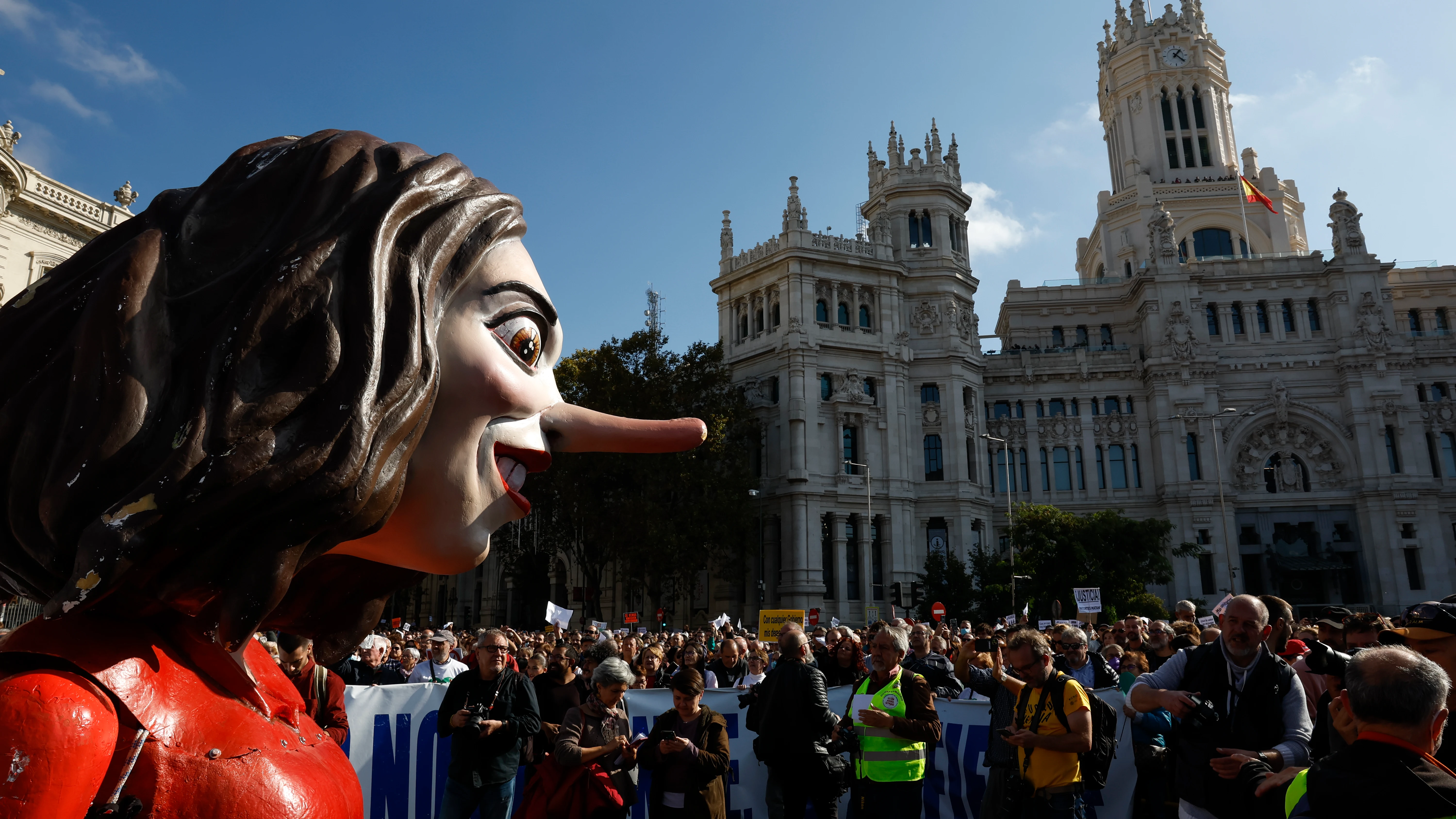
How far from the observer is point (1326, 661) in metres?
4.85

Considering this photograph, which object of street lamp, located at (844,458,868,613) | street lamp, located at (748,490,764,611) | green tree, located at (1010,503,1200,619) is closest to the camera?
green tree, located at (1010,503,1200,619)

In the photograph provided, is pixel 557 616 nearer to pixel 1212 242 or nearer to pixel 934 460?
pixel 934 460

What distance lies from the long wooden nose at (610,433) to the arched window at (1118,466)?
4941cm

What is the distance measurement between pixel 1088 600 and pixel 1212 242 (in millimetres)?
42031

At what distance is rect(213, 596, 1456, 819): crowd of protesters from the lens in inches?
191

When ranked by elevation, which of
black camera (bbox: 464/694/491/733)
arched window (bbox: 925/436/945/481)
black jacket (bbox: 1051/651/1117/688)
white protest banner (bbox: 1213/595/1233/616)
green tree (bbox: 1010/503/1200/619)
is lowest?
black camera (bbox: 464/694/491/733)

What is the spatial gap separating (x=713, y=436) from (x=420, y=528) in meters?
34.4

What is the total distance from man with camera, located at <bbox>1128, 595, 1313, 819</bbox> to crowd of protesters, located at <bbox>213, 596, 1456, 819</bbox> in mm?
10

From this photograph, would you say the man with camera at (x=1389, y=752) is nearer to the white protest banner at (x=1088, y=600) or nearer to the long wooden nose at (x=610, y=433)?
the long wooden nose at (x=610, y=433)

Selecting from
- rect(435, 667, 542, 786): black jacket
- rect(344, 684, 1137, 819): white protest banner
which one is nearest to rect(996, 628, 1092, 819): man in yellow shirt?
rect(344, 684, 1137, 819): white protest banner

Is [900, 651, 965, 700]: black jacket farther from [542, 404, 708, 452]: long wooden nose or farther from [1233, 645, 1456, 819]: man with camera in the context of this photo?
[542, 404, 708, 452]: long wooden nose

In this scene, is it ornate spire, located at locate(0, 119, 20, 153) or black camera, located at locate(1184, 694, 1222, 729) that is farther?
ornate spire, located at locate(0, 119, 20, 153)

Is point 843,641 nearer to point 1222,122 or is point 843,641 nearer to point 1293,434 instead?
point 1293,434

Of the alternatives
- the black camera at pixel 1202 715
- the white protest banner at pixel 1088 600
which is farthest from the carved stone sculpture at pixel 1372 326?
the black camera at pixel 1202 715
